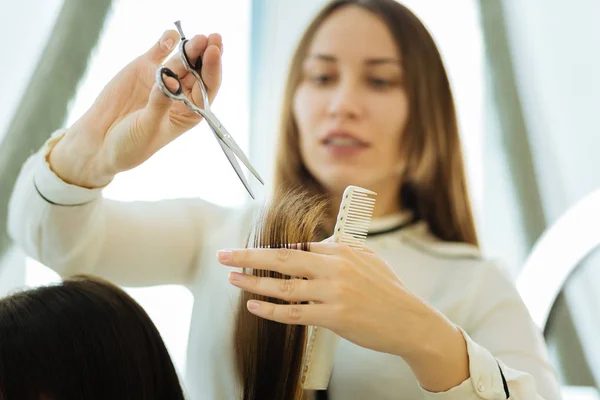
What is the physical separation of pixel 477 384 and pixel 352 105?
1.63 ft

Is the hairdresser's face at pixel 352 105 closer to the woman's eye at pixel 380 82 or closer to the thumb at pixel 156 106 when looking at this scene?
the woman's eye at pixel 380 82

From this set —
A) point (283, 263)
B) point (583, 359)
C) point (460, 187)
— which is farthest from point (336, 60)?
point (583, 359)

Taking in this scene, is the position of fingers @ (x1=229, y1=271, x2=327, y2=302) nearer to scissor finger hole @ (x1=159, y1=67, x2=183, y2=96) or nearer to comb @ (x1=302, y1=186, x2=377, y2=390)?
comb @ (x1=302, y1=186, x2=377, y2=390)

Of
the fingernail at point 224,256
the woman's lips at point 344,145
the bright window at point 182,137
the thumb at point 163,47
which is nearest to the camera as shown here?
the fingernail at point 224,256

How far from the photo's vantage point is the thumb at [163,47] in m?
0.84

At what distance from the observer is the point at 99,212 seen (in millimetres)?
939

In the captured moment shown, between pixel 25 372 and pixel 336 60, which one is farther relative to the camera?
pixel 336 60

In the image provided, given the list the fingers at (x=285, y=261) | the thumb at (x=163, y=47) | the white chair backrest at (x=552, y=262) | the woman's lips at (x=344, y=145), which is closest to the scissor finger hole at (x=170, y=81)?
the thumb at (x=163, y=47)

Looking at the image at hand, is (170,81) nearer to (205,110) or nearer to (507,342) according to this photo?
(205,110)

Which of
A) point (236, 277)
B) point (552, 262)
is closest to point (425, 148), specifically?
point (552, 262)

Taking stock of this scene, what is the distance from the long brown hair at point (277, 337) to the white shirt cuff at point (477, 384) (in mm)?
164

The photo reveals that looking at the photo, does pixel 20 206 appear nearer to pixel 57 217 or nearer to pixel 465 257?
pixel 57 217

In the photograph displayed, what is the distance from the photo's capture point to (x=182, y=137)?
142 cm

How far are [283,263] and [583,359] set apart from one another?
3.40ft
